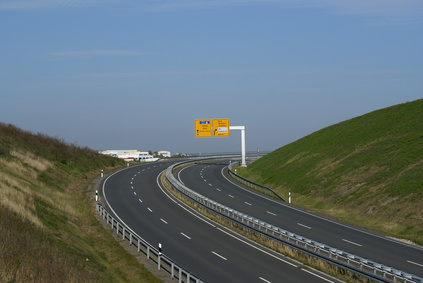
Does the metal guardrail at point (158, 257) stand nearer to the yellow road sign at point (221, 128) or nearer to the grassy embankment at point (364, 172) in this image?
the grassy embankment at point (364, 172)

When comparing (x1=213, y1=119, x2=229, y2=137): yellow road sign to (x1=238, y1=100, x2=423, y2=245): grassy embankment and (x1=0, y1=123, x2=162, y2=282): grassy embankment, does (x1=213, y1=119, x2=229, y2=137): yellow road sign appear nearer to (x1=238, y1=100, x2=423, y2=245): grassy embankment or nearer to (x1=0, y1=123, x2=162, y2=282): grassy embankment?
(x1=238, y1=100, x2=423, y2=245): grassy embankment

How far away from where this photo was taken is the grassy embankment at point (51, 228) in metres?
18.4

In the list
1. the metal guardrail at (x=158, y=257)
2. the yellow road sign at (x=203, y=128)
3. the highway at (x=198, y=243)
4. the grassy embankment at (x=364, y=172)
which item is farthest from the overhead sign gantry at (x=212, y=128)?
the metal guardrail at (x=158, y=257)

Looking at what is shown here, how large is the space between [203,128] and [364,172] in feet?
106

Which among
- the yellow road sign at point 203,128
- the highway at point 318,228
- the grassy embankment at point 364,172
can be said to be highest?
the yellow road sign at point 203,128

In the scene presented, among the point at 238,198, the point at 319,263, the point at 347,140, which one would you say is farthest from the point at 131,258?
the point at 347,140

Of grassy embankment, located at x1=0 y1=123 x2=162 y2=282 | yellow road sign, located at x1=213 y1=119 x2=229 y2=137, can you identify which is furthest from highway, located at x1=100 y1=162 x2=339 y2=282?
yellow road sign, located at x1=213 y1=119 x2=229 y2=137

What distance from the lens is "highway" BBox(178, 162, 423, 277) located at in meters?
26.6

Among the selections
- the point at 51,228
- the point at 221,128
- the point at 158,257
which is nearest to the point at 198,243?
the point at 158,257

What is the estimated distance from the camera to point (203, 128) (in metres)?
77.6

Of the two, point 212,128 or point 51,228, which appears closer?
point 51,228

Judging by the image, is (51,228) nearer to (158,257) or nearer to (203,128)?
(158,257)

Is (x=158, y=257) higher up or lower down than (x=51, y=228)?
lower down

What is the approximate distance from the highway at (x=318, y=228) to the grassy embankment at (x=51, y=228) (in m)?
11.8
